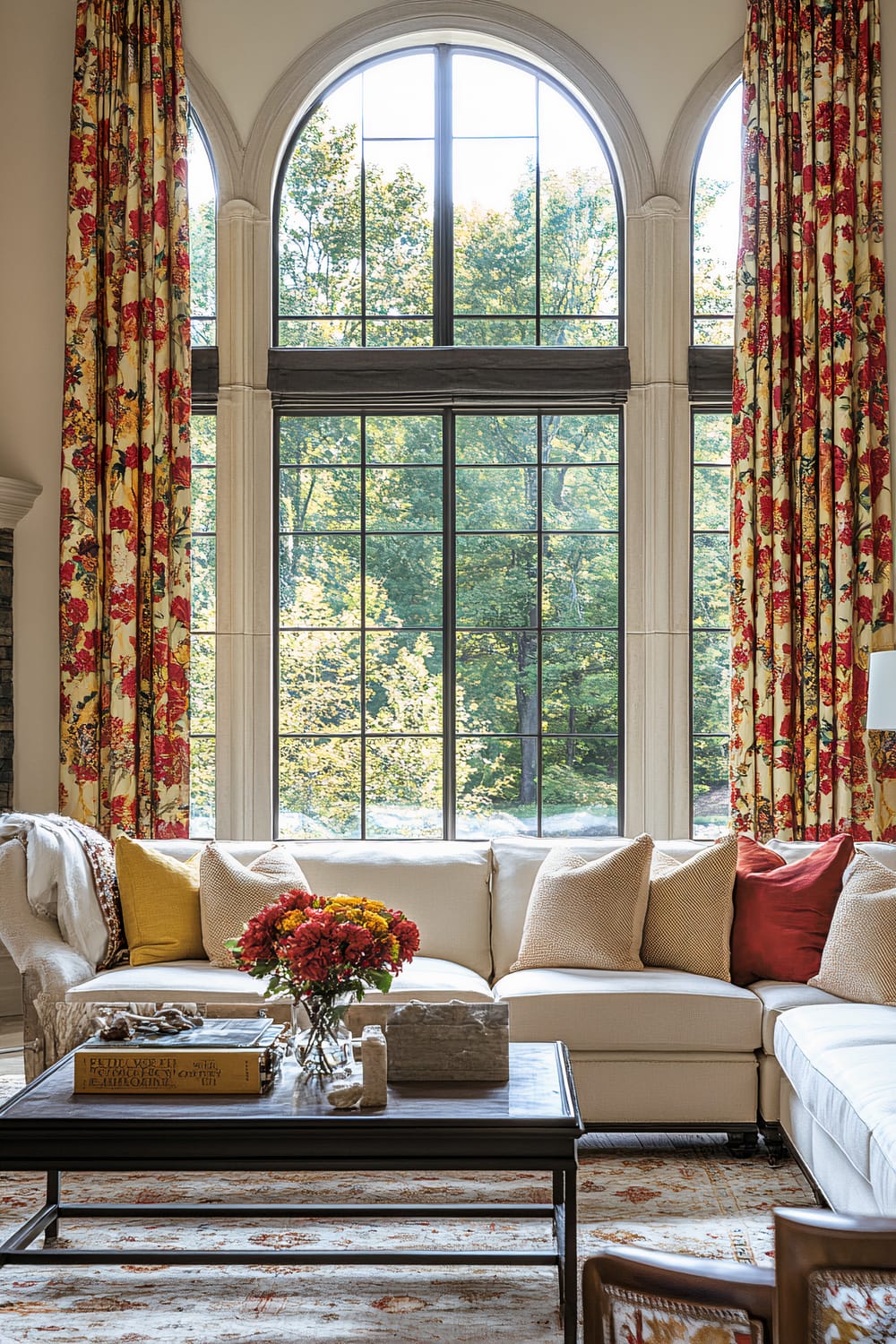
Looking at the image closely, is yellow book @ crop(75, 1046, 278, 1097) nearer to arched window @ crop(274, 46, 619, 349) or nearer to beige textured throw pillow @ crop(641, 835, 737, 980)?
beige textured throw pillow @ crop(641, 835, 737, 980)

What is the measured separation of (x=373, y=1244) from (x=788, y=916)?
1.74 meters

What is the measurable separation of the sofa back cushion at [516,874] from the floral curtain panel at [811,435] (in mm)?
1190

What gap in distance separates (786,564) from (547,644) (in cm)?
116

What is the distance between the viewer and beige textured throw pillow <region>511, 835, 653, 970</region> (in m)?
3.83

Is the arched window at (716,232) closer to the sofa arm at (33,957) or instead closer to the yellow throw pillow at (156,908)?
the yellow throw pillow at (156,908)

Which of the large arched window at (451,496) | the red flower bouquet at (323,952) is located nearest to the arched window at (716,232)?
the large arched window at (451,496)

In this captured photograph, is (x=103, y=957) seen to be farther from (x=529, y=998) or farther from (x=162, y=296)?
(x=162, y=296)

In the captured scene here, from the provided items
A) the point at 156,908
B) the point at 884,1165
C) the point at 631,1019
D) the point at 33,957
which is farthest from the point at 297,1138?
the point at 156,908

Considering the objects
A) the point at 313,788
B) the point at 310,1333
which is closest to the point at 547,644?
the point at 313,788

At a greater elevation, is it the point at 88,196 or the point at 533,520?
the point at 88,196

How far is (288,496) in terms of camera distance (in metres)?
5.64

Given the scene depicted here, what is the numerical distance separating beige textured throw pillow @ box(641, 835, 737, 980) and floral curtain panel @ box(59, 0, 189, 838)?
2.36m

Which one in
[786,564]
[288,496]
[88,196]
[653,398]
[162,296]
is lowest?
[786,564]

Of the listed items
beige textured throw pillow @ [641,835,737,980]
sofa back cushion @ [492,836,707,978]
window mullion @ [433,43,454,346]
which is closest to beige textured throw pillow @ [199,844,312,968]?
sofa back cushion @ [492,836,707,978]
